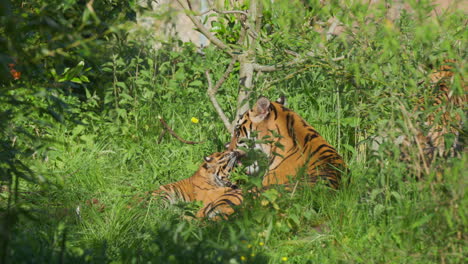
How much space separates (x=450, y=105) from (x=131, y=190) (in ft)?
9.47

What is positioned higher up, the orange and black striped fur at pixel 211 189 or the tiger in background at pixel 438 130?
the tiger in background at pixel 438 130

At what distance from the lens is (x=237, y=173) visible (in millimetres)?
5469

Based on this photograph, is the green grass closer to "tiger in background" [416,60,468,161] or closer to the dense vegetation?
the dense vegetation

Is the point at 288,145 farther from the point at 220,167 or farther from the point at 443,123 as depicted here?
the point at 443,123

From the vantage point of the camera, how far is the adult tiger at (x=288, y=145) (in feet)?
15.7

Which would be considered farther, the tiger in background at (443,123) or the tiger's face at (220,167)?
the tiger's face at (220,167)

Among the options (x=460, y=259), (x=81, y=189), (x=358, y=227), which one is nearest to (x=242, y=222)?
(x=358, y=227)

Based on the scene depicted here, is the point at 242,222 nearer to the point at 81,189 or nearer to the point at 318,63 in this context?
the point at 318,63

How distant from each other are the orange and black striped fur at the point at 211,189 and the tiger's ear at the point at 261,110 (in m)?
0.37

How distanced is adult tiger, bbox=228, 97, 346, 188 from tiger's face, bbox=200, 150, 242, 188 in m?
0.14

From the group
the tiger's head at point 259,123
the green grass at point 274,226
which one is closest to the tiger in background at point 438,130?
the green grass at point 274,226

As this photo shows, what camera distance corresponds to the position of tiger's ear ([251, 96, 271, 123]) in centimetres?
529

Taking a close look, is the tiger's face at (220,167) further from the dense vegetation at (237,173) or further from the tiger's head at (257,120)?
the dense vegetation at (237,173)

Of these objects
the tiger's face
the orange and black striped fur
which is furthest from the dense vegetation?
the tiger's face
